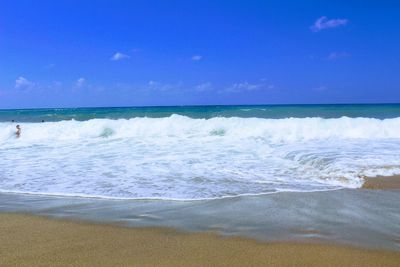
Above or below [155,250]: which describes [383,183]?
above

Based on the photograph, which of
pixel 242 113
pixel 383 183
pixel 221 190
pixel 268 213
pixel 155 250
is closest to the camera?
pixel 155 250

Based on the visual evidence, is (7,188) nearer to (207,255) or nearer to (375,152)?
(207,255)

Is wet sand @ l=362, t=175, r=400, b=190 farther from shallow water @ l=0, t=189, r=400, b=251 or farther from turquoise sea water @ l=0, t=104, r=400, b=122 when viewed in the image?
turquoise sea water @ l=0, t=104, r=400, b=122

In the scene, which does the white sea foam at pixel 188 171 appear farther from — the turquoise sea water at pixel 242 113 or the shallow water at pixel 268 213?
the turquoise sea water at pixel 242 113

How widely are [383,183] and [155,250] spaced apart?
4.62 metres

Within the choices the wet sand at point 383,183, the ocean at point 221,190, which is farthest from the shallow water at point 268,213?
the wet sand at point 383,183

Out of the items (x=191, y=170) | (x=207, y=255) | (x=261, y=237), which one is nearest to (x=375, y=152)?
(x=191, y=170)

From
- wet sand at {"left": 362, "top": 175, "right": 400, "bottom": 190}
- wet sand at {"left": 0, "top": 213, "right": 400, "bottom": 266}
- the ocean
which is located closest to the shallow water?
the ocean

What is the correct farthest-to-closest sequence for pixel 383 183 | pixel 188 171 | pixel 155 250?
pixel 188 171 < pixel 383 183 < pixel 155 250

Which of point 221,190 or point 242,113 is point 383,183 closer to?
point 221,190

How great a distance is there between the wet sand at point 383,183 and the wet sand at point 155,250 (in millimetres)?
3048

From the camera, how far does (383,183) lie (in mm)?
6508

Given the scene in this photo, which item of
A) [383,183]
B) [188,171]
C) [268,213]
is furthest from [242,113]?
[268,213]

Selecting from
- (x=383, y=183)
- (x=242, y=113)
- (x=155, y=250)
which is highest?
(x=242, y=113)
